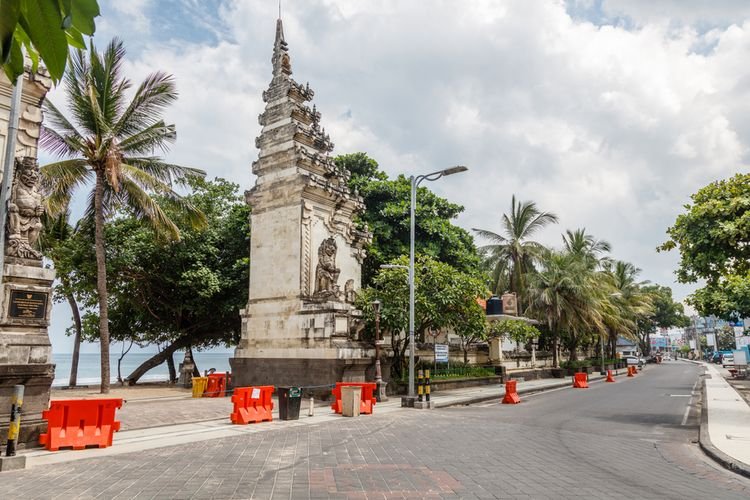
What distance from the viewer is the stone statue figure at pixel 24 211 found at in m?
10.6

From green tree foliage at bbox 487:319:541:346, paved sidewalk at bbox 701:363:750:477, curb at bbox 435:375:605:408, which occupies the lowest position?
curb at bbox 435:375:605:408

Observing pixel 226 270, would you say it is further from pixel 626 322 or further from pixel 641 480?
pixel 626 322

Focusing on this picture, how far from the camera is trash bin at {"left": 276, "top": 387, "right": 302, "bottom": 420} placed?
14523mm

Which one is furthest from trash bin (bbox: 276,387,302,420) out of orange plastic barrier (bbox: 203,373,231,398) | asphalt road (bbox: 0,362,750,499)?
orange plastic barrier (bbox: 203,373,231,398)

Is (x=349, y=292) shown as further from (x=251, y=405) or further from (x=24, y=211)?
(x=24, y=211)

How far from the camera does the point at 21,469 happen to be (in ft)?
26.9

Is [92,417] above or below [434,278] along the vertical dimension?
below

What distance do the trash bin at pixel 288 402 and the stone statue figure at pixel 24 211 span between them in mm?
6904

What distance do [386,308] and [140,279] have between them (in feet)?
47.1

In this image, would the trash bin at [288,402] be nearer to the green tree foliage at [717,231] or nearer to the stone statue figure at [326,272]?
the stone statue figure at [326,272]

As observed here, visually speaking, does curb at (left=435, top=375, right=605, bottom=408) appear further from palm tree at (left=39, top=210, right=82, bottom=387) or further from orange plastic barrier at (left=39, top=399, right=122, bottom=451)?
palm tree at (left=39, top=210, right=82, bottom=387)

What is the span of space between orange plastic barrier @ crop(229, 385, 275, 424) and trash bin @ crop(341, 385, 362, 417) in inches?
90.9

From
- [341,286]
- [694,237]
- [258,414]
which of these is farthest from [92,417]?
[694,237]

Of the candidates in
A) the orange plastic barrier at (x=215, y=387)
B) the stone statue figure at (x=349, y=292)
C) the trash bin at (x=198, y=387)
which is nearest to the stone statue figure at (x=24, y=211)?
the trash bin at (x=198, y=387)
